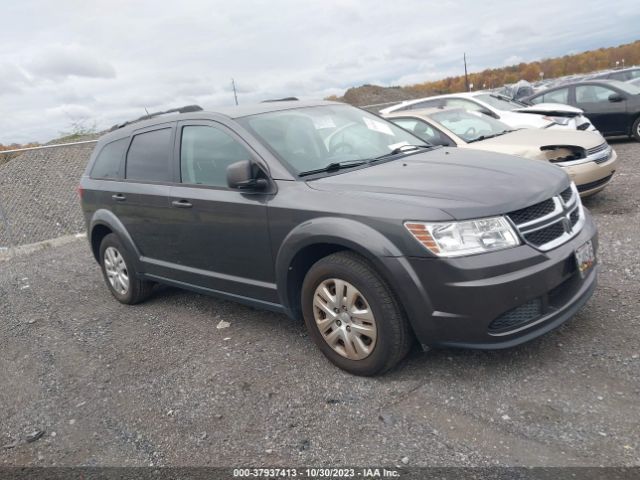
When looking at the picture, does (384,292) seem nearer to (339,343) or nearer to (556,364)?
(339,343)

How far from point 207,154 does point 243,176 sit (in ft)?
2.81

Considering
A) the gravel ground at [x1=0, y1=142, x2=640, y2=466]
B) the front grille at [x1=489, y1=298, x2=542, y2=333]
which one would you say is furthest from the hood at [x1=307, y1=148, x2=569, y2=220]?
the gravel ground at [x1=0, y1=142, x2=640, y2=466]

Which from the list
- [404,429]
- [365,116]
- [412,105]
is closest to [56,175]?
[412,105]

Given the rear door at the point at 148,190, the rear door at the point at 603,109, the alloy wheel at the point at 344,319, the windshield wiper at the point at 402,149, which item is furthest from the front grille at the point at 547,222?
the rear door at the point at 603,109

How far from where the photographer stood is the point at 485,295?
3039 millimetres

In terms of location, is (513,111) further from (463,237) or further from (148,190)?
(463,237)

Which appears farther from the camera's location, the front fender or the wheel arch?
the front fender

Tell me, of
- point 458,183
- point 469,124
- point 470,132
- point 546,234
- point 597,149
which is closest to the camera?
point 546,234

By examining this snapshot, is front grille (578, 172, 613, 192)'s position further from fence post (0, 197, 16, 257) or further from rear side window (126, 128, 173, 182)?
fence post (0, 197, 16, 257)

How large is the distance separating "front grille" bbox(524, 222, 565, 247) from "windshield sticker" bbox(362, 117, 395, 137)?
1.79 metres

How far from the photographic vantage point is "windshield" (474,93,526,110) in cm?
1031

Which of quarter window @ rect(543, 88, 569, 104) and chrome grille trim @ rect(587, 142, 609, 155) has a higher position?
quarter window @ rect(543, 88, 569, 104)

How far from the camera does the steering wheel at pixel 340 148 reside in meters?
4.19

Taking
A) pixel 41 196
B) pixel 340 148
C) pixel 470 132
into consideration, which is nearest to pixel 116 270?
pixel 340 148
